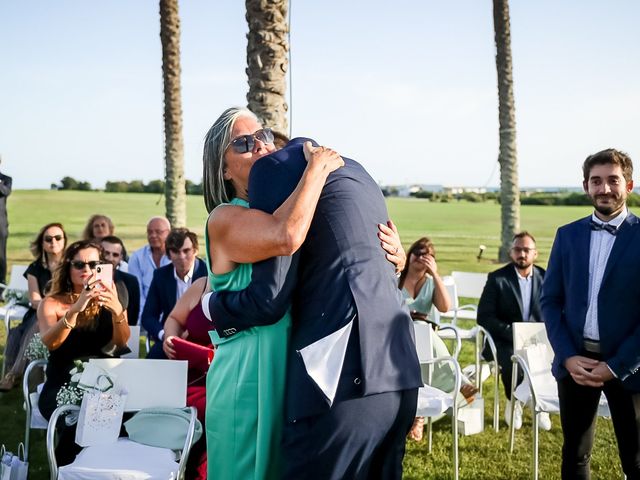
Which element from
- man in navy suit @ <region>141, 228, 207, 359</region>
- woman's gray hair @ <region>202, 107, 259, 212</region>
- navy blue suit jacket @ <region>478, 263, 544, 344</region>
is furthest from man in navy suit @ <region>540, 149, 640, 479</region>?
man in navy suit @ <region>141, 228, 207, 359</region>

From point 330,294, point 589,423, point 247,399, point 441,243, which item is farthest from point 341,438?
point 441,243

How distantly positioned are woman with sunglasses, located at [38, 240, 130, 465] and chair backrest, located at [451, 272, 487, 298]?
519 cm

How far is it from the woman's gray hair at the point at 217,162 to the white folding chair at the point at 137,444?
68.5 inches

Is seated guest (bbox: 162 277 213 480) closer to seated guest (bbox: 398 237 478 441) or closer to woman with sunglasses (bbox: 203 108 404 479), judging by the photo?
woman with sunglasses (bbox: 203 108 404 479)

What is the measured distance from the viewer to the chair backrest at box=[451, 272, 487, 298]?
364 inches

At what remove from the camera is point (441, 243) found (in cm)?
2452

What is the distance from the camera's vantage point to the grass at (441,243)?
5.46m

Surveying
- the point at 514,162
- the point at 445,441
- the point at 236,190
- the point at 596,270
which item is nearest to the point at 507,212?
the point at 514,162

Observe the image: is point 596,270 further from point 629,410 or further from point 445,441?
point 445,441

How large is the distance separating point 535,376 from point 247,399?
11.7 ft

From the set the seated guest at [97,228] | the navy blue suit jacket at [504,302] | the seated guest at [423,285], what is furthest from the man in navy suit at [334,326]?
the seated guest at [97,228]

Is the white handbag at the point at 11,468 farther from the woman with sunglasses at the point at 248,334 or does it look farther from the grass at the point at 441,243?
the woman with sunglasses at the point at 248,334

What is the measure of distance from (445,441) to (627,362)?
2.67m

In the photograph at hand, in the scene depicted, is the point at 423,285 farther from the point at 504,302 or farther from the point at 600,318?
the point at 600,318
